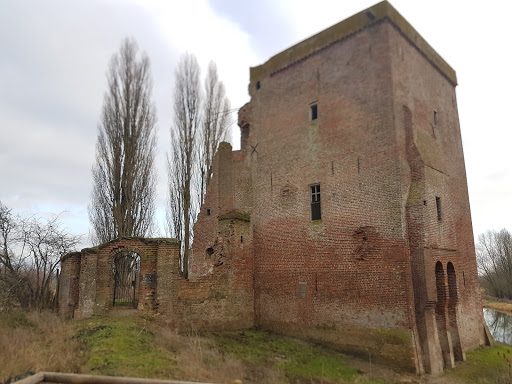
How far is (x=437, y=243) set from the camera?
11.0 metres

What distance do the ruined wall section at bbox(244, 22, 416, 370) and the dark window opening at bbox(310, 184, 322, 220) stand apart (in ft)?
0.58

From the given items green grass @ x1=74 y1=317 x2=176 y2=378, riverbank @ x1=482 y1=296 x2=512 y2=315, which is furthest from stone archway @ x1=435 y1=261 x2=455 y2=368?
riverbank @ x1=482 y1=296 x2=512 y2=315

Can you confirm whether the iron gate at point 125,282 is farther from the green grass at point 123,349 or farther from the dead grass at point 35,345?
the dead grass at point 35,345

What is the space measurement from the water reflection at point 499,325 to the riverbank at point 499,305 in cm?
98

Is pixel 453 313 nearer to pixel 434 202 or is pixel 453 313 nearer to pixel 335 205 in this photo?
pixel 434 202

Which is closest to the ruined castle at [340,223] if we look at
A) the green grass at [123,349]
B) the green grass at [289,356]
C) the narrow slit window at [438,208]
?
the narrow slit window at [438,208]

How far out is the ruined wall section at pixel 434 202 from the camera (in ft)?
33.6

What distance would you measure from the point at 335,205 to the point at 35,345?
883cm

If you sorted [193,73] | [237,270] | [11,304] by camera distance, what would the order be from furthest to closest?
[193,73] < [237,270] < [11,304]

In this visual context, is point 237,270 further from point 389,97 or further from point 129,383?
point 129,383

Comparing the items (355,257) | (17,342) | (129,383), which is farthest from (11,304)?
(355,257)

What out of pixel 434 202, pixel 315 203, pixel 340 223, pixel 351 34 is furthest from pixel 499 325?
pixel 351 34

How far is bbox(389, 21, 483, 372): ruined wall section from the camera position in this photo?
403 inches

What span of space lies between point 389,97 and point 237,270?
7.80 meters
